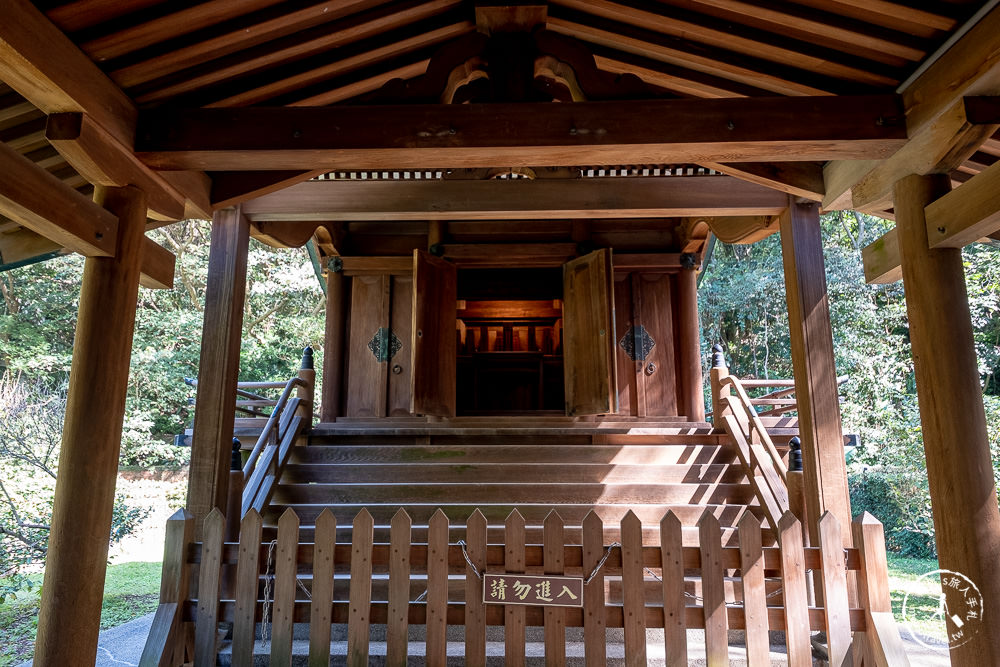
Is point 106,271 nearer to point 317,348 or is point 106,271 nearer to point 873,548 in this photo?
point 873,548

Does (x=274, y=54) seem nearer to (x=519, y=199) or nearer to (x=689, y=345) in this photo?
(x=519, y=199)

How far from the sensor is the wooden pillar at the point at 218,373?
4.22 meters

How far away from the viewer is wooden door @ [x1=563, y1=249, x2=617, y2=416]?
6.31 meters

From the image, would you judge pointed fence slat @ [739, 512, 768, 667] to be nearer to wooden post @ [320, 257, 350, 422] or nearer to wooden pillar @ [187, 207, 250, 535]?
wooden pillar @ [187, 207, 250, 535]

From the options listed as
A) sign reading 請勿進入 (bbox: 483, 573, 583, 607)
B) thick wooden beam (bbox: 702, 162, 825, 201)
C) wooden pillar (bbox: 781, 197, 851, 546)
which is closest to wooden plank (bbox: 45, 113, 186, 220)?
sign reading 請勿進入 (bbox: 483, 573, 583, 607)

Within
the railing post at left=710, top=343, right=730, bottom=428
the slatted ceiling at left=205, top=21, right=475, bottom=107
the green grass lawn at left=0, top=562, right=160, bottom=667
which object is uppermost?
the slatted ceiling at left=205, top=21, right=475, bottom=107

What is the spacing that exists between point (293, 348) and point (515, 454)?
502 inches

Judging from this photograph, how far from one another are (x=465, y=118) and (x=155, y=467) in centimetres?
1494

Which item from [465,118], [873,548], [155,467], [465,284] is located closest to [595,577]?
[873,548]

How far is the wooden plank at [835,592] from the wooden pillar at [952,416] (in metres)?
0.43

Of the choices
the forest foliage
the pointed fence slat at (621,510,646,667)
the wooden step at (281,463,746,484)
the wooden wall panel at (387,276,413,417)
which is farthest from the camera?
the forest foliage

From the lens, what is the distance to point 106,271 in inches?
120

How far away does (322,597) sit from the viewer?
3.13 metres

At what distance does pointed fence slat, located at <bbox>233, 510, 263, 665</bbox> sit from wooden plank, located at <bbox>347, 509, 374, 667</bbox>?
0.54 meters
